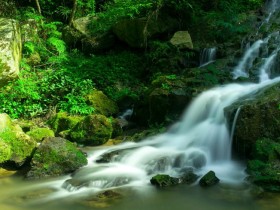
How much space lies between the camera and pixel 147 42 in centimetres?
1213

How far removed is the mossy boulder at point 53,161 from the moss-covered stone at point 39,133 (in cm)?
137

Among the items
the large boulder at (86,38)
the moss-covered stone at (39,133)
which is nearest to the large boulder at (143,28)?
the large boulder at (86,38)

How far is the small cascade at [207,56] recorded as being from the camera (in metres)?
11.1

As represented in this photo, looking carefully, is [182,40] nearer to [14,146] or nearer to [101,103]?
[101,103]

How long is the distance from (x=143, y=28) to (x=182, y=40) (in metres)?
1.52

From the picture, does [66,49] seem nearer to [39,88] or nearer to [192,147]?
[39,88]

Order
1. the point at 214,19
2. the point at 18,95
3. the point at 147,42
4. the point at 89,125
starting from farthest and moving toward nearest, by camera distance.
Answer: the point at 214,19, the point at 147,42, the point at 18,95, the point at 89,125

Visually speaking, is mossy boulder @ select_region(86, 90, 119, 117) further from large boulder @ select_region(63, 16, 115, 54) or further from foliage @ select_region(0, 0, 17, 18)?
foliage @ select_region(0, 0, 17, 18)

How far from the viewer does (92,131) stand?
335 inches

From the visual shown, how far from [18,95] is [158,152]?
484cm

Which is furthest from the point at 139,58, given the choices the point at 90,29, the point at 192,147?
the point at 192,147

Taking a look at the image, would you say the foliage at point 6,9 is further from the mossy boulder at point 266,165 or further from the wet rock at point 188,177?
the mossy boulder at point 266,165

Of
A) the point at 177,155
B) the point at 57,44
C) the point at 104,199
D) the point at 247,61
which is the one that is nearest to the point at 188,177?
the point at 177,155

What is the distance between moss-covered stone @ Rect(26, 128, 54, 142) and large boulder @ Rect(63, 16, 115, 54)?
5343mm
